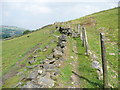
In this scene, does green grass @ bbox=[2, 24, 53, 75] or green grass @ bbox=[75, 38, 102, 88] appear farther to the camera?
green grass @ bbox=[2, 24, 53, 75]

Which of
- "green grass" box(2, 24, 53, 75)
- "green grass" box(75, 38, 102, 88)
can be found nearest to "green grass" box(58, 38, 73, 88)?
"green grass" box(75, 38, 102, 88)

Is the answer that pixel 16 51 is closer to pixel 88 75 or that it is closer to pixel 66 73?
pixel 66 73

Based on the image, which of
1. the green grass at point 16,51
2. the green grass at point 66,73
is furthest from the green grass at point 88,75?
the green grass at point 16,51

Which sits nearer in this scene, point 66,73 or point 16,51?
point 66,73

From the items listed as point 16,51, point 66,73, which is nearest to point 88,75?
point 66,73

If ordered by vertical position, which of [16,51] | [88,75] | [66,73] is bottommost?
[88,75]

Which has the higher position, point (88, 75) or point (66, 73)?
point (66, 73)

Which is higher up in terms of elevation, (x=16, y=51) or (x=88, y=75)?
(x=16, y=51)

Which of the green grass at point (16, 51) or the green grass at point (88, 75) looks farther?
the green grass at point (16, 51)

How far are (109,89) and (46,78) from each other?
6.54 meters

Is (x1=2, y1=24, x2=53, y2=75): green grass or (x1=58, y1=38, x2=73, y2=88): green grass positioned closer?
(x1=58, y1=38, x2=73, y2=88): green grass

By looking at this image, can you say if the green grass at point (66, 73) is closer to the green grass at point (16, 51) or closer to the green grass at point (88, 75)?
the green grass at point (88, 75)

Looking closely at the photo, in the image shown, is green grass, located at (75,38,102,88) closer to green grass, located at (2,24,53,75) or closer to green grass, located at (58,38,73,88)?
green grass, located at (58,38,73,88)

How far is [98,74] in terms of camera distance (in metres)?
16.1
